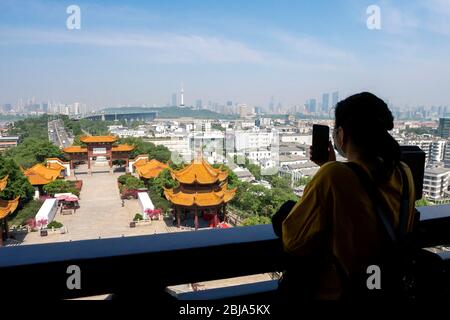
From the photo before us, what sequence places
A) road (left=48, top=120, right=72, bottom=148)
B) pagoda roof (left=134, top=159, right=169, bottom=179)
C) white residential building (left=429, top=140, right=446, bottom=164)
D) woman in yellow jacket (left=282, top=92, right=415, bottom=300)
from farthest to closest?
road (left=48, top=120, right=72, bottom=148) < pagoda roof (left=134, top=159, right=169, bottom=179) < white residential building (left=429, top=140, right=446, bottom=164) < woman in yellow jacket (left=282, top=92, right=415, bottom=300)

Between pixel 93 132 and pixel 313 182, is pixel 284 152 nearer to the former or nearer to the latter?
pixel 313 182

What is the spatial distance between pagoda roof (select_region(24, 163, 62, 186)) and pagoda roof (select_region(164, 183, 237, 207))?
3.01 m

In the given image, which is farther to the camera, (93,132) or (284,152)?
(93,132)

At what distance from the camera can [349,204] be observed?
39cm

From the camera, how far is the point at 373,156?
0.42 meters

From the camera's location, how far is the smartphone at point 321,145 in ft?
1.59

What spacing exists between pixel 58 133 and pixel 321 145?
54.1 ft

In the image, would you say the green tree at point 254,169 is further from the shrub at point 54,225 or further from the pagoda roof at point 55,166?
the pagoda roof at point 55,166

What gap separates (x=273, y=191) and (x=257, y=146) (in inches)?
151

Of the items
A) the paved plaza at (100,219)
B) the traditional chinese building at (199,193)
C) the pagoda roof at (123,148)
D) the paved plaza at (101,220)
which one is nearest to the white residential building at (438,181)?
the paved plaza at (101,220)

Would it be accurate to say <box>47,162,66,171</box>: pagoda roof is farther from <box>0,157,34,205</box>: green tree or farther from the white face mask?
the white face mask

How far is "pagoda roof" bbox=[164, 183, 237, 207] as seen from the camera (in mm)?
6488

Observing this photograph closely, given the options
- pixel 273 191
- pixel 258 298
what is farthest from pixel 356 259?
pixel 273 191

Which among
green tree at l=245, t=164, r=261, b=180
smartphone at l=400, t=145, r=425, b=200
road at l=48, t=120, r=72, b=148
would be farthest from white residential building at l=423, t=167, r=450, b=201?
road at l=48, t=120, r=72, b=148
